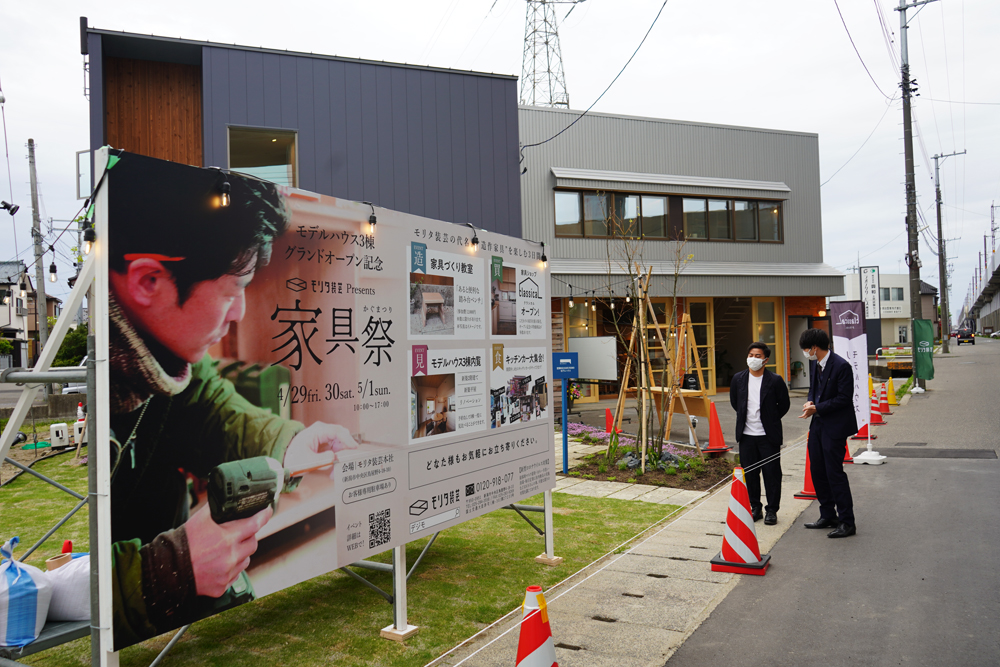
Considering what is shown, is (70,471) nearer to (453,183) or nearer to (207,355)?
(453,183)

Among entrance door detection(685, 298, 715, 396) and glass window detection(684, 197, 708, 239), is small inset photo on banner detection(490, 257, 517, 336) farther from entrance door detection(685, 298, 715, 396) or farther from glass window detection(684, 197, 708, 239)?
entrance door detection(685, 298, 715, 396)

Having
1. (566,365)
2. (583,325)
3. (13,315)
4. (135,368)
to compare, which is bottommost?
(566,365)

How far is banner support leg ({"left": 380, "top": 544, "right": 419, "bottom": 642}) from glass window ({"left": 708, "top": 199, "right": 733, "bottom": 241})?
1973 cm

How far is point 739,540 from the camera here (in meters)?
5.86

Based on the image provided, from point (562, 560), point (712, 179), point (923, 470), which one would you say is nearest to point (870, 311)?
point (712, 179)

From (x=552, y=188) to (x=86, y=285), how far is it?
1772 centimetres

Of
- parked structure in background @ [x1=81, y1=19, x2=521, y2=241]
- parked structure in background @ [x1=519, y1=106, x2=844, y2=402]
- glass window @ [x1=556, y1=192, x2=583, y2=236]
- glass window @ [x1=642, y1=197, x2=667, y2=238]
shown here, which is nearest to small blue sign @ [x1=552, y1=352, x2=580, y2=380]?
parked structure in background @ [x1=81, y1=19, x2=521, y2=241]

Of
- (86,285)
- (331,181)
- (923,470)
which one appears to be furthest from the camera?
(331,181)

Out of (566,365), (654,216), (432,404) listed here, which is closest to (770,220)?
(654,216)

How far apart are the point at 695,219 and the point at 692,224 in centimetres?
23

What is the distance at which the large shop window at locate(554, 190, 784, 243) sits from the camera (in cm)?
2044

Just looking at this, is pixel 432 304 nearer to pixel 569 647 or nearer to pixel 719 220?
pixel 569 647

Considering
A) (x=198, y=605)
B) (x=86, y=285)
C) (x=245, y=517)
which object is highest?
(x=86, y=285)

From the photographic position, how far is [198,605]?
3.39 metres
